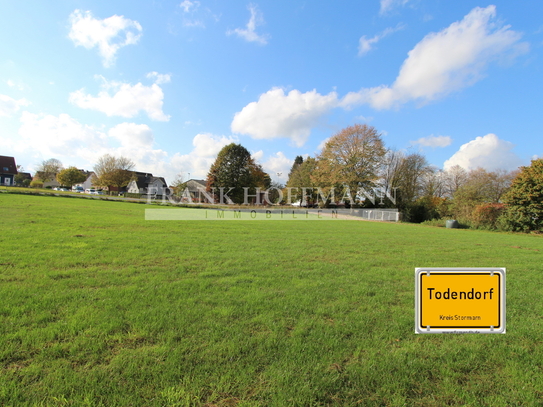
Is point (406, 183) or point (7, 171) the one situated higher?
point (7, 171)

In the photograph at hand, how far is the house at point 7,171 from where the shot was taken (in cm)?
6166

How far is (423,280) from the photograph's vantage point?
149cm

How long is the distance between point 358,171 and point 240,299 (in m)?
35.0

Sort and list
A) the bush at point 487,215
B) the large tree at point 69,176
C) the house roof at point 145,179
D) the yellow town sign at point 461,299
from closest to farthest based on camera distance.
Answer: the yellow town sign at point 461,299 → the bush at point 487,215 → the large tree at point 69,176 → the house roof at point 145,179

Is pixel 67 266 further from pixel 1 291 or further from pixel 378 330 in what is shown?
pixel 378 330

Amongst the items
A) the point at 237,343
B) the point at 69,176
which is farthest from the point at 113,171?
the point at 237,343

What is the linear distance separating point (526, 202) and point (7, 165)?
93563 mm

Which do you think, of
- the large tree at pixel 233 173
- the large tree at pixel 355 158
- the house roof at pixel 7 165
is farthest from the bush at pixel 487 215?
the house roof at pixel 7 165

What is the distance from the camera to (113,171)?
A: 61000 mm

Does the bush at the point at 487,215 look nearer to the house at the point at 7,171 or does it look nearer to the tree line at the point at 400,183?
the tree line at the point at 400,183

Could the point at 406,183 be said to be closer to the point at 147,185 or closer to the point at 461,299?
the point at 461,299

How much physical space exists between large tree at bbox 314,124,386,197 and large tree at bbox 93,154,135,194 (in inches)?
1957

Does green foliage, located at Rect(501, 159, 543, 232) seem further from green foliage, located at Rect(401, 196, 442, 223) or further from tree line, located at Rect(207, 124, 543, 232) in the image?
green foliage, located at Rect(401, 196, 442, 223)

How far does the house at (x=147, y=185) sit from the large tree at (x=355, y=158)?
51487mm
